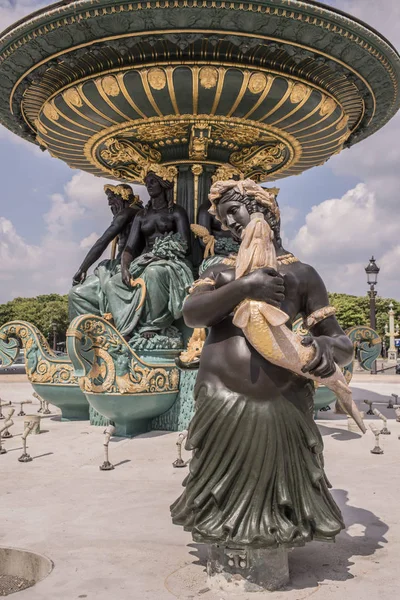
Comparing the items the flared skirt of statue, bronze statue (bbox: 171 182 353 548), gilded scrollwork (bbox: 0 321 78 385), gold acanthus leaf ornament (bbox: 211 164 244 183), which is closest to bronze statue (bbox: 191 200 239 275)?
gold acanthus leaf ornament (bbox: 211 164 244 183)

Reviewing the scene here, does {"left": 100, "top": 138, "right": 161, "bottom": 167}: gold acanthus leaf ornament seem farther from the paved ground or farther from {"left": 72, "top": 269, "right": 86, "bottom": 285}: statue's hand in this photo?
the paved ground

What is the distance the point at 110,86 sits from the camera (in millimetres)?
7848

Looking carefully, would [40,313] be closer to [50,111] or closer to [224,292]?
[50,111]

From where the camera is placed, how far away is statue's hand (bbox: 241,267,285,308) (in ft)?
9.06

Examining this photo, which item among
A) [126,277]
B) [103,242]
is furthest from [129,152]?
[126,277]

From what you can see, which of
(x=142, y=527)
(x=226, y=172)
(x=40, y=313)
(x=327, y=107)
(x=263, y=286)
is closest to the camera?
(x=263, y=286)

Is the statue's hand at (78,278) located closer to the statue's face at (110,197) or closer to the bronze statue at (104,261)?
the bronze statue at (104,261)

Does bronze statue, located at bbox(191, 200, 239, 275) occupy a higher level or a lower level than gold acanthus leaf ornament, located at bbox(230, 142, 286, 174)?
lower

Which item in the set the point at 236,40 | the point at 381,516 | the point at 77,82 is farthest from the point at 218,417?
the point at 77,82

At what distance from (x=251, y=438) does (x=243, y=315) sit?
0.62 m

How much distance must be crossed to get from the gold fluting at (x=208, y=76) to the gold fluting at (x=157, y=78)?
48 cm

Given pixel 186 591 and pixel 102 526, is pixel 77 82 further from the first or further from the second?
pixel 186 591

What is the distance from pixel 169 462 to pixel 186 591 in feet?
10.6

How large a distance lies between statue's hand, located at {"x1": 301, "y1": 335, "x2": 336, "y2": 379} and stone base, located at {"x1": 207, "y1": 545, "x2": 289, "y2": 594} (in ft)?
2.94
